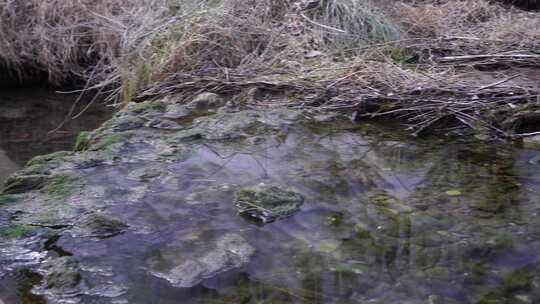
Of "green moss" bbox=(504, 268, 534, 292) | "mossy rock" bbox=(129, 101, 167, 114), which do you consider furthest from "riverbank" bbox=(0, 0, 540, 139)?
"green moss" bbox=(504, 268, 534, 292)

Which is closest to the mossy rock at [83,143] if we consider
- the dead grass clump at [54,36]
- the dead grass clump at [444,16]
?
the dead grass clump at [444,16]

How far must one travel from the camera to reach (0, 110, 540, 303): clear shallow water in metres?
2.86

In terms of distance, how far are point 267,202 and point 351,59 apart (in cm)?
242

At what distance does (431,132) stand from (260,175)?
4.07 ft

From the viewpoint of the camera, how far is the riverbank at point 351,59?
4723 millimetres

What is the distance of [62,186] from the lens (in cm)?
372

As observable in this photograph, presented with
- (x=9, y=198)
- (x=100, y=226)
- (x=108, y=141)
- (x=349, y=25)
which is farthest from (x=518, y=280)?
(x=349, y=25)

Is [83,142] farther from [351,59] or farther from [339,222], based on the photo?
[351,59]

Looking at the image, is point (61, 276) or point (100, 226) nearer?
point (61, 276)

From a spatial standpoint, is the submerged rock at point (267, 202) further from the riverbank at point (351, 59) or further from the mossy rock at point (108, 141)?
the riverbank at point (351, 59)

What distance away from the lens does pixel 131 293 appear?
2826 millimetres

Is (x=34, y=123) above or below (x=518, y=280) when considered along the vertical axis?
below

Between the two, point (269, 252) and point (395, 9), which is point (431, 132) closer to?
point (269, 252)

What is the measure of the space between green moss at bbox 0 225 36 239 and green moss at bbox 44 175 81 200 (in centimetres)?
33
